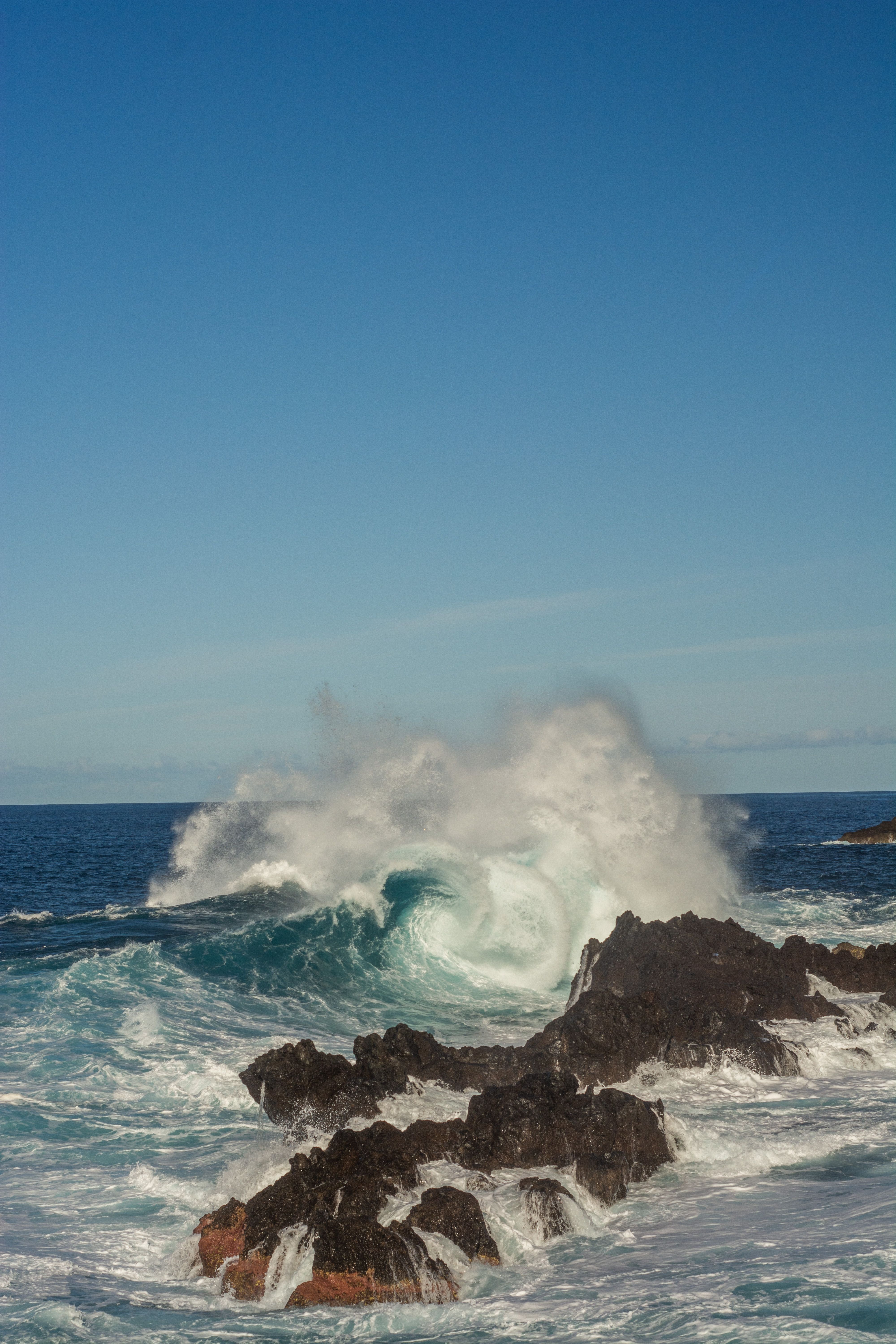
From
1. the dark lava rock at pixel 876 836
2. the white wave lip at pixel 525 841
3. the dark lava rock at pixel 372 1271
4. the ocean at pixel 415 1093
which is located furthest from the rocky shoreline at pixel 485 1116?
the dark lava rock at pixel 876 836

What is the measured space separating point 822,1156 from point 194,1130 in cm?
611

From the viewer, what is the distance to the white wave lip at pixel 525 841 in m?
21.0

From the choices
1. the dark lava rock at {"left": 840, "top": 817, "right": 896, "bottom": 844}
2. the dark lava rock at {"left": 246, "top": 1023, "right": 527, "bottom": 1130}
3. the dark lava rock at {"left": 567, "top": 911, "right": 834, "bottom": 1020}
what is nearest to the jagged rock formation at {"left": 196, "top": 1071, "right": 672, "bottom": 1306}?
the dark lava rock at {"left": 246, "top": 1023, "right": 527, "bottom": 1130}

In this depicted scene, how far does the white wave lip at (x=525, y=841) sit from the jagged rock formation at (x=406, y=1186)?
9963mm

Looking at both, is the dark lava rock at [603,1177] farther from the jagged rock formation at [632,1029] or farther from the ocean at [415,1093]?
the jagged rock formation at [632,1029]

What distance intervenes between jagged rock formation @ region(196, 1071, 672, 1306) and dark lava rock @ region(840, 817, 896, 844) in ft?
163

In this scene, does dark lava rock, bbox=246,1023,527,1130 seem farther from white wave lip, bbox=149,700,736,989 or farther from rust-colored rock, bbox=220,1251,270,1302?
white wave lip, bbox=149,700,736,989

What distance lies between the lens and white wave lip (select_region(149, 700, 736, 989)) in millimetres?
21000

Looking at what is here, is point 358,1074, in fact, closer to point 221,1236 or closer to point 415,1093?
point 415,1093

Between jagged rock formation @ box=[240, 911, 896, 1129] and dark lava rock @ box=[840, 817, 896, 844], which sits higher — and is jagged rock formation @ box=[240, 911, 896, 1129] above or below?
above

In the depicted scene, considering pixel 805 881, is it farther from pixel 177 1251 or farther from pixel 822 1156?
pixel 177 1251

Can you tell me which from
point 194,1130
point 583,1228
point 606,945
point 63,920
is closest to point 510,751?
point 606,945

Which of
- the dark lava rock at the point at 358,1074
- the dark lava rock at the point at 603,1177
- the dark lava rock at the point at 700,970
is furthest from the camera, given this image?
the dark lava rock at the point at 700,970

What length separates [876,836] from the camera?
55594 mm
